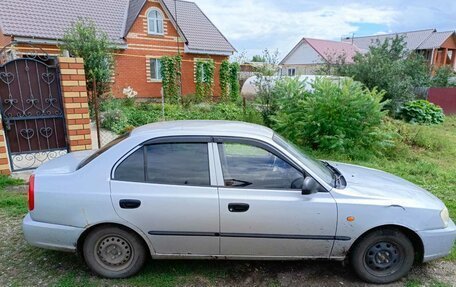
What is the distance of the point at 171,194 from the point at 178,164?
11.3 inches

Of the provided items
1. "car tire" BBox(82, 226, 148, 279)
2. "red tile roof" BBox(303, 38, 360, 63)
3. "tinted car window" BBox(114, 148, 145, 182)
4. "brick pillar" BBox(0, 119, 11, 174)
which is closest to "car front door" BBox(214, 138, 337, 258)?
"tinted car window" BBox(114, 148, 145, 182)

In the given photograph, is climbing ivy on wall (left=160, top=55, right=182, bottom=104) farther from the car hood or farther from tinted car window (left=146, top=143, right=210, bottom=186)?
the car hood

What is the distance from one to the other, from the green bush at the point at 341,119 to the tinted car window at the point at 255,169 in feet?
15.9

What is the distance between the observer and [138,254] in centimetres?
291

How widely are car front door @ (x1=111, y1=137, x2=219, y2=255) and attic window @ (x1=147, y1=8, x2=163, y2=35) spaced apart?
1783 centimetres

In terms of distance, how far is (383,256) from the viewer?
9.59ft

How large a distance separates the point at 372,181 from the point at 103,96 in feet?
41.4

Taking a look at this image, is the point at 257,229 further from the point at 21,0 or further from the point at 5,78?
the point at 21,0

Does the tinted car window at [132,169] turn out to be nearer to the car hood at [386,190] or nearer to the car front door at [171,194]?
the car front door at [171,194]

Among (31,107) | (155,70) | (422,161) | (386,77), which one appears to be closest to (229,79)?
(155,70)

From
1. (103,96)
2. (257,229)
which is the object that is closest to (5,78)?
(257,229)

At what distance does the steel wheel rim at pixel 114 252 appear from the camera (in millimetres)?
2885

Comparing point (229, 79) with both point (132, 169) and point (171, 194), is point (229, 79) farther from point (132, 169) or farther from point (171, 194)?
point (171, 194)

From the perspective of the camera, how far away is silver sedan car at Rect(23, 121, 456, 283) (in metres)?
2.76
